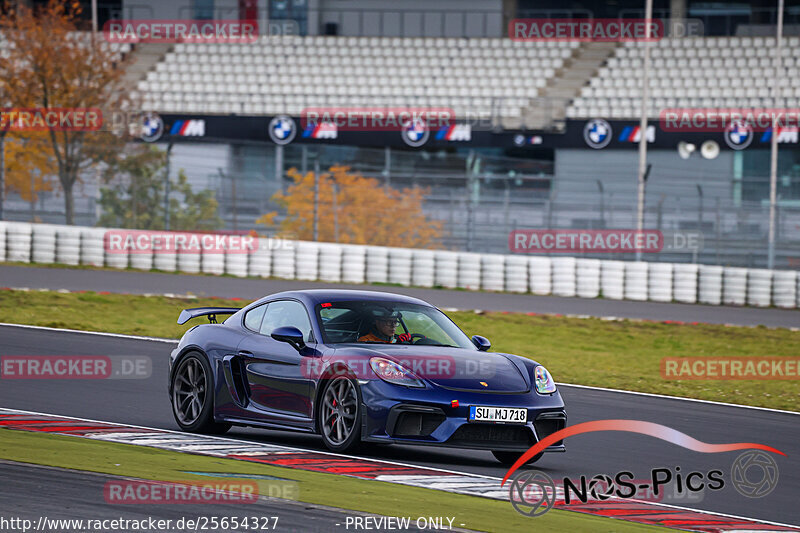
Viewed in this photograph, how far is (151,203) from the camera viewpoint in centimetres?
2609

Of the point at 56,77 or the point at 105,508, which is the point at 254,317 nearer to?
the point at 105,508

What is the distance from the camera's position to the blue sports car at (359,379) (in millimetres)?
7918

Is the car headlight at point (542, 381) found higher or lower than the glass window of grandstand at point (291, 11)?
lower

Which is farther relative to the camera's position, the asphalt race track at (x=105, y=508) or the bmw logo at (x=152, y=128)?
the bmw logo at (x=152, y=128)

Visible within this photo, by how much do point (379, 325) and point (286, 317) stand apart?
0.72 metres

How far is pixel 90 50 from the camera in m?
31.4

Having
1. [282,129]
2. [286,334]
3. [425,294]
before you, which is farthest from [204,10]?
[286,334]

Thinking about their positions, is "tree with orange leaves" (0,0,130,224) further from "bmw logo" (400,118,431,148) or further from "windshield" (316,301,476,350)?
"windshield" (316,301,476,350)

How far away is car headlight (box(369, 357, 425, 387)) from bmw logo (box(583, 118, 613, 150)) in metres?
24.3

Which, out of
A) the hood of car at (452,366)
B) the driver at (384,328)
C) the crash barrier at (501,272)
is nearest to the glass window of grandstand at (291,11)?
the crash barrier at (501,272)

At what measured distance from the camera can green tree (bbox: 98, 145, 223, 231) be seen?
25891 millimetres

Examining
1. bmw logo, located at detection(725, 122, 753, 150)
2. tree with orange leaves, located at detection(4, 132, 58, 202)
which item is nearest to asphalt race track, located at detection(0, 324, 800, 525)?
tree with orange leaves, located at detection(4, 132, 58, 202)

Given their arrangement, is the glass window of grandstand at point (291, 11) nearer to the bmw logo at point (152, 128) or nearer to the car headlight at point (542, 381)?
the bmw logo at point (152, 128)

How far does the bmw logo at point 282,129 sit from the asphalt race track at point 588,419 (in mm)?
18599
